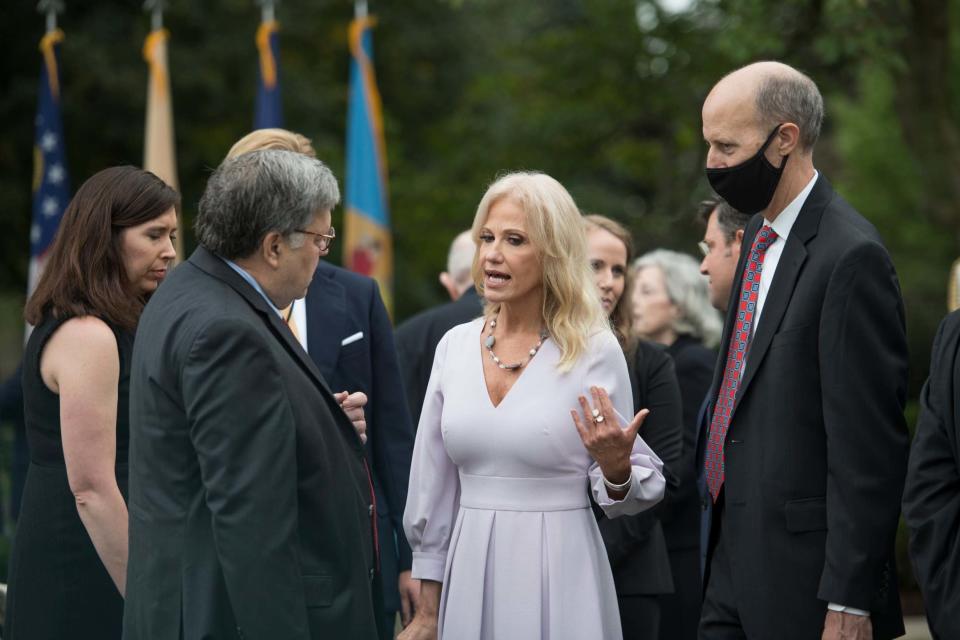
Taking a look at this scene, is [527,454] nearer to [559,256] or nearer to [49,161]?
[559,256]

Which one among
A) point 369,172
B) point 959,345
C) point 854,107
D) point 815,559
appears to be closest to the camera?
point 959,345

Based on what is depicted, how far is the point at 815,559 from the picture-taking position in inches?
152

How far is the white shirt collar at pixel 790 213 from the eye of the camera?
411 cm

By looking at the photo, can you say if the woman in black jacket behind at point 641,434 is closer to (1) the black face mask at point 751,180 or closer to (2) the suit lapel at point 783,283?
(2) the suit lapel at point 783,283

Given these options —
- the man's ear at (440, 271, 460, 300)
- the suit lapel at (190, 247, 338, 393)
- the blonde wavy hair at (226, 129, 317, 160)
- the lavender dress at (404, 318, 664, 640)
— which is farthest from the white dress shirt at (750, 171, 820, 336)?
the man's ear at (440, 271, 460, 300)

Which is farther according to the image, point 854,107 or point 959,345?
point 854,107

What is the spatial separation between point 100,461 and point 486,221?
146 cm

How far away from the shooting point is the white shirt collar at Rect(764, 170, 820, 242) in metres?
4.11

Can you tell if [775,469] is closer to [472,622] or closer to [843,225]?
[843,225]

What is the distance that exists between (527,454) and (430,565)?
54 cm

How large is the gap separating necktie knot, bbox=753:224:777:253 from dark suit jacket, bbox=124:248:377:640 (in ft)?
4.93

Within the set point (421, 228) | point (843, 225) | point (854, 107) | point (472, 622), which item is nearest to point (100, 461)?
point (472, 622)

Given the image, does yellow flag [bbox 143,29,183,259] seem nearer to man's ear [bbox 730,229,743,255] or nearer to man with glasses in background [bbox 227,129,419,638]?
man with glasses in background [bbox 227,129,419,638]

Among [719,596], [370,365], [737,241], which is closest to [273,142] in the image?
[370,365]
